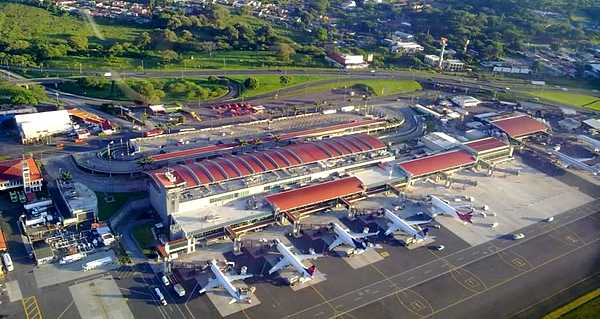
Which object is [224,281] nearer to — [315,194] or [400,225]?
[315,194]

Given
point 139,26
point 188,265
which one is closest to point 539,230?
point 188,265

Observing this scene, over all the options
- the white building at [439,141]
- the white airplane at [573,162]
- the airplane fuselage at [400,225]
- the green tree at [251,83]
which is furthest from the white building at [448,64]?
the airplane fuselage at [400,225]

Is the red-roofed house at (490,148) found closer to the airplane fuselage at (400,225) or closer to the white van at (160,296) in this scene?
the airplane fuselage at (400,225)

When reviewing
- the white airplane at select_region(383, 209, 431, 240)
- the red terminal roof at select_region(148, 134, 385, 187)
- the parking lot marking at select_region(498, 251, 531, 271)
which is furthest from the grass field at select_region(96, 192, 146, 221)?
the parking lot marking at select_region(498, 251, 531, 271)

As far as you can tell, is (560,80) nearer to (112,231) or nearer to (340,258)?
(340,258)

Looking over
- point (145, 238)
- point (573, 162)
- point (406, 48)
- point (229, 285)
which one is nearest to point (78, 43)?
point (145, 238)
